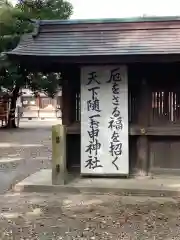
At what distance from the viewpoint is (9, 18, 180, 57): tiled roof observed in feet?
27.3

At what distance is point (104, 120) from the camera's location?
8.92 m

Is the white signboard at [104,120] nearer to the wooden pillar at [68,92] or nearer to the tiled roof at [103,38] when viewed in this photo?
the wooden pillar at [68,92]

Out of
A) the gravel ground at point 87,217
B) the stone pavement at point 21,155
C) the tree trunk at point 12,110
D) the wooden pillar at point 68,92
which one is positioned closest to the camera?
the gravel ground at point 87,217

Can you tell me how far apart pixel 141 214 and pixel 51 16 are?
744 inches

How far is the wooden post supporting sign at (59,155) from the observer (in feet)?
27.9

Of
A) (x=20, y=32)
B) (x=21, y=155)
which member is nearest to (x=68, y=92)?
(x=21, y=155)

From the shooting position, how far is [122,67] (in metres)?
8.77

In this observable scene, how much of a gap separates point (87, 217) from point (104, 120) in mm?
2769

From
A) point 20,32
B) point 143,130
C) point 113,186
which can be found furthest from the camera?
point 20,32

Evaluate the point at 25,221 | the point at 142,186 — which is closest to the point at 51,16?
the point at 142,186

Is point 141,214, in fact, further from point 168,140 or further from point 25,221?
point 168,140

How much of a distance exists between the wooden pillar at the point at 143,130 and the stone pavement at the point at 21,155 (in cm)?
277

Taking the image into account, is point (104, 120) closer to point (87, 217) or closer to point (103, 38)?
point (103, 38)

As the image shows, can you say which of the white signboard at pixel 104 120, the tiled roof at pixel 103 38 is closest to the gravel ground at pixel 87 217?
the white signboard at pixel 104 120
